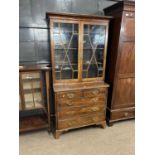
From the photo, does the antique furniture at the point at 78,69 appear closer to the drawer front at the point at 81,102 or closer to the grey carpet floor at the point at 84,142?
the drawer front at the point at 81,102

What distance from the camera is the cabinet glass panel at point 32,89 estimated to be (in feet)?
7.35

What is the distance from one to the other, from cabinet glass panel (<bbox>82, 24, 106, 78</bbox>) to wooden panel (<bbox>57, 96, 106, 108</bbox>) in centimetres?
38

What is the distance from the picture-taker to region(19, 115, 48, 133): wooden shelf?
2.28 metres

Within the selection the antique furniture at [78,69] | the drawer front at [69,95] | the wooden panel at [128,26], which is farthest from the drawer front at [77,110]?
the wooden panel at [128,26]

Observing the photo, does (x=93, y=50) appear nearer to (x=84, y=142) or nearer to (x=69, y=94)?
(x=69, y=94)

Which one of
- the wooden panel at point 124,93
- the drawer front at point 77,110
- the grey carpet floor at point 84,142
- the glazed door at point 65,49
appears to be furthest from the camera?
the wooden panel at point 124,93

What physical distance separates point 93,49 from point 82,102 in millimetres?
→ 849

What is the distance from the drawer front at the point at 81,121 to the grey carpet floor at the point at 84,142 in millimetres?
171

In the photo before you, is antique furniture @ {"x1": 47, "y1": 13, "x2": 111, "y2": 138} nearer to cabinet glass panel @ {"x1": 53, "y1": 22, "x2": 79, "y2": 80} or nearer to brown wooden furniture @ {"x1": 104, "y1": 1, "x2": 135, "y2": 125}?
cabinet glass panel @ {"x1": 53, "y1": 22, "x2": 79, "y2": 80}

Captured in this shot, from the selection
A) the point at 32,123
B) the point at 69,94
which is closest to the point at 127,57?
the point at 69,94

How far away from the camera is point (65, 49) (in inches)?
89.3

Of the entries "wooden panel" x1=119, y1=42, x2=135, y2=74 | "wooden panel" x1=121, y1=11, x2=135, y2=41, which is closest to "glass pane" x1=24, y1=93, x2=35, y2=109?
"wooden panel" x1=119, y1=42, x2=135, y2=74
